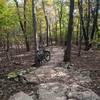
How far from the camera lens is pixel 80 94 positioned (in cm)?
730

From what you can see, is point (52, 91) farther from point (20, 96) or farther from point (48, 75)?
point (48, 75)

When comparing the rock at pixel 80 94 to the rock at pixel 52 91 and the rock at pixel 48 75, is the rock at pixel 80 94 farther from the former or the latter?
the rock at pixel 48 75

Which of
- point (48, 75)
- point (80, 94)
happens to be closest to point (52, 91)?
point (80, 94)

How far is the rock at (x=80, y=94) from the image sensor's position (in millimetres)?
7027

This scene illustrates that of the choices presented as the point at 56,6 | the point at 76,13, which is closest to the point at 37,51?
the point at 76,13

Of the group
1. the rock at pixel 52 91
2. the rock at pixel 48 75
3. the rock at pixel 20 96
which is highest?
the rock at pixel 48 75

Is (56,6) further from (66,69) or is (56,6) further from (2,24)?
(66,69)

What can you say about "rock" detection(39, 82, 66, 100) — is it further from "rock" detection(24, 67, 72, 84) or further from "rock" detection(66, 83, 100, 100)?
"rock" detection(24, 67, 72, 84)

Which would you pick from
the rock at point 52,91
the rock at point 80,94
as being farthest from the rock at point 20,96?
the rock at point 80,94

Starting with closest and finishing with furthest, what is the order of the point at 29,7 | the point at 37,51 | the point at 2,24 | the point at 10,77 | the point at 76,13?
the point at 10,77, the point at 37,51, the point at 2,24, the point at 29,7, the point at 76,13

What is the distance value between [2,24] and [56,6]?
2197 cm

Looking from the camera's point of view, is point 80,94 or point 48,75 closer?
point 80,94

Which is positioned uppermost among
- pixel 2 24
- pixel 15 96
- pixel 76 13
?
pixel 76 13

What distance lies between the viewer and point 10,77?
31.3 feet
